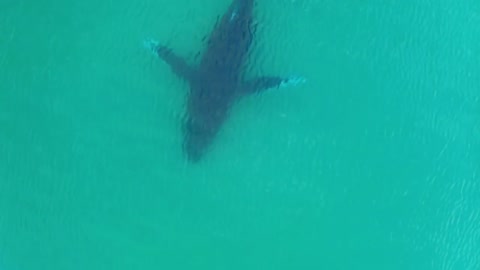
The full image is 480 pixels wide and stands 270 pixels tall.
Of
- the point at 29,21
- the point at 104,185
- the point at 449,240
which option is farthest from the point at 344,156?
the point at 29,21

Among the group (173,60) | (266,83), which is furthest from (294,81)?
(173,60)

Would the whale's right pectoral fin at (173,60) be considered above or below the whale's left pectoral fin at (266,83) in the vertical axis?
above

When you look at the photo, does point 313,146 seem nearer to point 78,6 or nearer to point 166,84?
point 166,84

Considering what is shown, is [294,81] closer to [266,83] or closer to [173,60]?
[266,83]

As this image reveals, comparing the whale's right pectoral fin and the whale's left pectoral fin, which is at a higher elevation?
the whale's right pectoral fin
